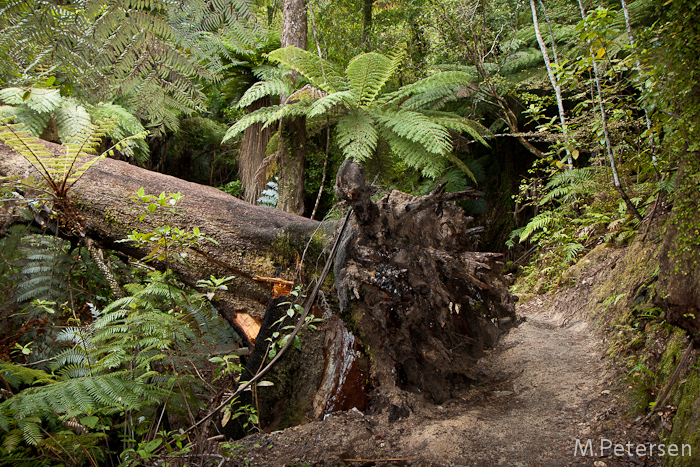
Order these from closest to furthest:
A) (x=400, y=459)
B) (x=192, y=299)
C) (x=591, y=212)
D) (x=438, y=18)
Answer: (x=400, y=459) → (x=192, y=299) → (x=591, y=212) → (x=438, y=18)

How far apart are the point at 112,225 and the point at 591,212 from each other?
4.51 metres

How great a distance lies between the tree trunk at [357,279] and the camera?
2229 mm

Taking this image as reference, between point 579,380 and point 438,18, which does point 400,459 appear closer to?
point 579,380

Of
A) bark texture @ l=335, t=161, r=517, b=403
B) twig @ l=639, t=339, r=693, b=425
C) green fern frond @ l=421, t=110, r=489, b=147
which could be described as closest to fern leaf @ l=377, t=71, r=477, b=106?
green fern frond @ l=421, t=110, r=489, b=147

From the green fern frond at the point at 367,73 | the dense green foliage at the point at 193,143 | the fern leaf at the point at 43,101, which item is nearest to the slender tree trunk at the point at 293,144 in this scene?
the dense green foliage at the point at 193,143

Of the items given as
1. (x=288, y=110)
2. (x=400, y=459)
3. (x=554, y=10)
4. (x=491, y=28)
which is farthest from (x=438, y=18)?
(x=400, y=459)

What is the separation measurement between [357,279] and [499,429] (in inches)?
40.9

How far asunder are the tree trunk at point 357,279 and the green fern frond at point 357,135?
1.42m

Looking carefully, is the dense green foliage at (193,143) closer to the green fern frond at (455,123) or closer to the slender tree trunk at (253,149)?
the green fern frond at (455,123)

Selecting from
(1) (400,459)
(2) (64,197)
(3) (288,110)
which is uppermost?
(3) (288,110)

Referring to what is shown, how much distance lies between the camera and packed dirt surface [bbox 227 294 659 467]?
5.69ft

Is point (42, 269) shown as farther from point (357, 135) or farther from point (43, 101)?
point (357, 135)

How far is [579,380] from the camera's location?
2297 mm

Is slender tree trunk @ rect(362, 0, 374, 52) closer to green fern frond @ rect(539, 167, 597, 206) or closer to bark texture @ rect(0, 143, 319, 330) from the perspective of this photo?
green fern frond @ rect(539, 167, 597, 206)
